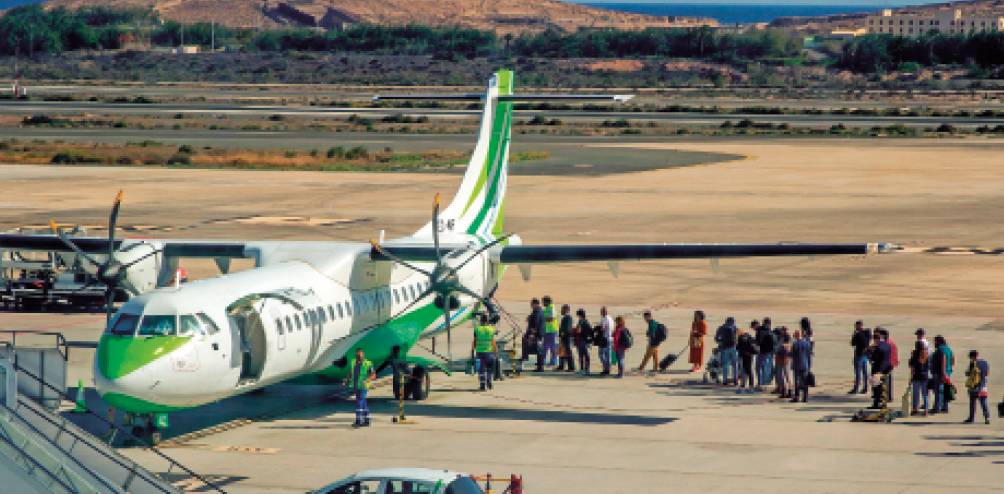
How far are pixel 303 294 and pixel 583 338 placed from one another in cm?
775

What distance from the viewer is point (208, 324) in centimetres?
2017

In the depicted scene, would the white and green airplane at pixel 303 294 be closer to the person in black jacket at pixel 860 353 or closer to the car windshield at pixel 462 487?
the person in black jacket at pixel 860 353

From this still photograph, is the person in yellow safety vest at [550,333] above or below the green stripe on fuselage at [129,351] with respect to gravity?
below

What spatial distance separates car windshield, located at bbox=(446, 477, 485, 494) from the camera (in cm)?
1397

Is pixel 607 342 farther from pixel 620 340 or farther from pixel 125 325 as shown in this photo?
pixel 125 325

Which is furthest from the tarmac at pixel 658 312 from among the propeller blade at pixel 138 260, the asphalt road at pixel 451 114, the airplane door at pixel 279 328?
the asphalt road at pixel 451 114

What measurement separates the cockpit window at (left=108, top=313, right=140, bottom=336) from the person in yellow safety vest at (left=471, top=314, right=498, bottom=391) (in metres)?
8.37

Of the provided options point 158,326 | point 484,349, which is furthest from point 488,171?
point 158,326

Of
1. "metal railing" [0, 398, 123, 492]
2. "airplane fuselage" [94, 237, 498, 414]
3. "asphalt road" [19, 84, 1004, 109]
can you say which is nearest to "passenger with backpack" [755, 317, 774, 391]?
"airplane fuselage" [94, 237, 498, 414]

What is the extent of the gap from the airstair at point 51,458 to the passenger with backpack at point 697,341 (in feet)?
47.7

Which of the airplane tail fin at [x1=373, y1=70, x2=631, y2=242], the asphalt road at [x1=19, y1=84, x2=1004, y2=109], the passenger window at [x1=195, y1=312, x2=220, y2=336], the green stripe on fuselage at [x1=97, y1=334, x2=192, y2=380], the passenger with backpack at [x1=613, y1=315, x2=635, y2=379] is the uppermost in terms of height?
the asphalt road at [x1=19, y1=84, x2=1004, y2=109]

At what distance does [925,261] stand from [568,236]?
1474 centimetres

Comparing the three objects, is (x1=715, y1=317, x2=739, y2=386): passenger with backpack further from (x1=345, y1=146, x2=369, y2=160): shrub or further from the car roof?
(x1=345, y1=146, x2=369, y2=160): shrub

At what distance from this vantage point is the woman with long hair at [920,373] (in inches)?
914
